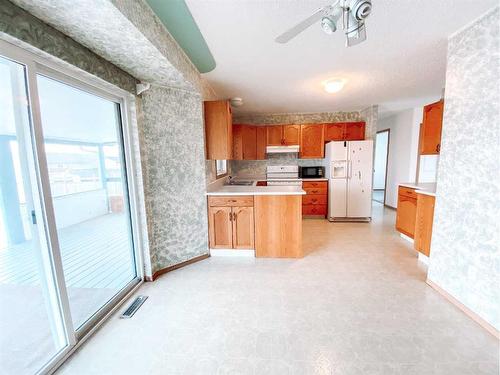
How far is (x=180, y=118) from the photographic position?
239 cm

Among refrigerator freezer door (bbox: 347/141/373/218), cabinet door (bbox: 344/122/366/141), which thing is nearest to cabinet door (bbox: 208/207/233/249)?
refrigerator freezer door (bbox: 347/141/373/218)

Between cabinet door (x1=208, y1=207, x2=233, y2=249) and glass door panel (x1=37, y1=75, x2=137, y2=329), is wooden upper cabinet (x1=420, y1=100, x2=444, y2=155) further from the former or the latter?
glass door panel (x1=37, y1=75, x2=137, y2=329)

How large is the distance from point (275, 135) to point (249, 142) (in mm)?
605

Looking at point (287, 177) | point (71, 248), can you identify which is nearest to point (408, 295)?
point (287, 177)

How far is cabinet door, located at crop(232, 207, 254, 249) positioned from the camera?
8.97ft

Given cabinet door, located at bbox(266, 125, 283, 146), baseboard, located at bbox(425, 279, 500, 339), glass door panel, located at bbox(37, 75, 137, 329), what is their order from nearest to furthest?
baseboard, located at bbox(425, 279, 500, 339), glass door panel, located at bbox(37, 75, 137, 329), cabinet door, located at bbox(266, 125, 283, 146)

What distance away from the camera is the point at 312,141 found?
4.59m

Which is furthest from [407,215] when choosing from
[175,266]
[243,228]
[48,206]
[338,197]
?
[48,206]

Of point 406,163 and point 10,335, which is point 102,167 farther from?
point 406,163

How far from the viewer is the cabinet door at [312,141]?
4.55m

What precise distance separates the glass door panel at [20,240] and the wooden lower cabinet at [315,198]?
4.06 meters

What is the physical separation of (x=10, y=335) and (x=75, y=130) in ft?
5.99

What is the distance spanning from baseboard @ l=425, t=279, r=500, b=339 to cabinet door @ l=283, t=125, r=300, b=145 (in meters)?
3.32

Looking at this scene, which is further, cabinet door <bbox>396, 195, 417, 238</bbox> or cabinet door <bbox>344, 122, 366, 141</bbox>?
cabinet door <bbox>344, 122, 366, 141</bbox>
